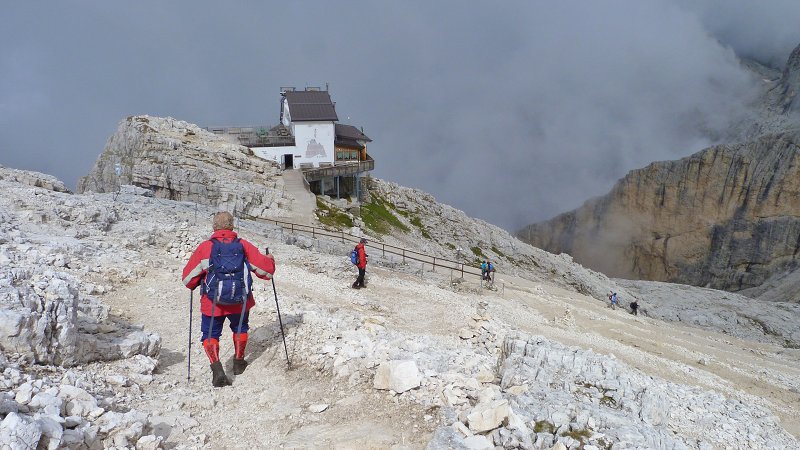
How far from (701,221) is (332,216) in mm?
85933

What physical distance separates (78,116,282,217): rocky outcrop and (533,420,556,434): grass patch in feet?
130

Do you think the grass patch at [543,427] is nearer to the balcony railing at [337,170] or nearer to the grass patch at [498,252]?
the balcony railing at [337,170]

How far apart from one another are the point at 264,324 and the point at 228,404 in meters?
4.10

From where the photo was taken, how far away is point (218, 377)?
30.2ft

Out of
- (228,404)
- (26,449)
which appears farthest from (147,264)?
(26,449)

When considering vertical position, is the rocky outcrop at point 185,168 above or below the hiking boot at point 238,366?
above

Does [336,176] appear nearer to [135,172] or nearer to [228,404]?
[135,172]

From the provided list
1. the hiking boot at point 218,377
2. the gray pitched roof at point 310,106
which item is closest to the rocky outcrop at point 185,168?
the gray pitched roof at point 310,106

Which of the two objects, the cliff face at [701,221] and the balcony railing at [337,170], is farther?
the cliff face at [701,221]

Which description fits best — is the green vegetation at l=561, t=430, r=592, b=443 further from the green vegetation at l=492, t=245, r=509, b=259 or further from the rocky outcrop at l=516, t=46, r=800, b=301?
the rocky outcrop at l=516, t=46, r=800, b=301

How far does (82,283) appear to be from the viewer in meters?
13.8

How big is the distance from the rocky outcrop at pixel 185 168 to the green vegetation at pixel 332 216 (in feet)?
13.1

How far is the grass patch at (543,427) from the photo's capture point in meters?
7.14

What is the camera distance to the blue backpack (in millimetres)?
9391
